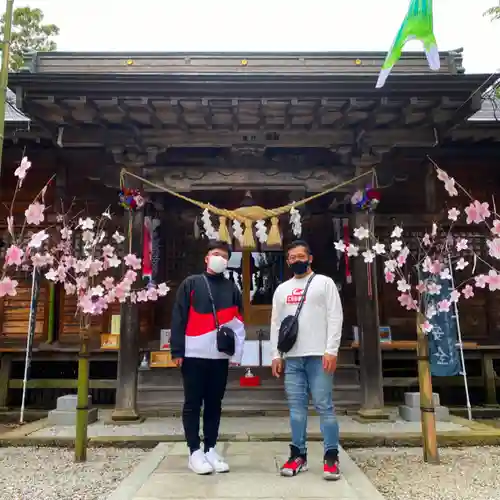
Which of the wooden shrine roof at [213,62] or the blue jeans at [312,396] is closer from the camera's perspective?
the blue jeans at [312,396]

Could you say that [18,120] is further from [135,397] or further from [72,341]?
[135,397]

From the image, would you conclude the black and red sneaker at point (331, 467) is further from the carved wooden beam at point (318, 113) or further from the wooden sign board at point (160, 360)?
the carved wooden beam at point (318, 113)

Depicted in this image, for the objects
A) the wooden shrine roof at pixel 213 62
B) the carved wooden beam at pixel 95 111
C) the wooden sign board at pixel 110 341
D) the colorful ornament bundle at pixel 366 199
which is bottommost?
the wooden sign board at pixel 110 341

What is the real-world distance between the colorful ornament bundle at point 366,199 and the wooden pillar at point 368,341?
27cm

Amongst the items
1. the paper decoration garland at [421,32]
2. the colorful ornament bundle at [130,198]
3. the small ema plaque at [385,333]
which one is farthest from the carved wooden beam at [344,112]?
the small ema plaque at [385,333]

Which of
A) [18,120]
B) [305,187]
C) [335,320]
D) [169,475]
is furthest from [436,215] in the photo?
[18,120]

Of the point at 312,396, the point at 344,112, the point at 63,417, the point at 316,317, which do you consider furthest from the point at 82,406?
the point at 344,112

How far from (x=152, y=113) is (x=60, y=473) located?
5.00 metres

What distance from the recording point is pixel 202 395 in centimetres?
474

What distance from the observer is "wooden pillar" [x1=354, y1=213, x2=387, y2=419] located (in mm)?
7832

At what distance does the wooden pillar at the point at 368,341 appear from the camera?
7.83 meters

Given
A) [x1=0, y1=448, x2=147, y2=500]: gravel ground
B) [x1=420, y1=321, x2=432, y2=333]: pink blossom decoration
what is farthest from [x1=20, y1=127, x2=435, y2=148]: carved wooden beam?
[x1=0, y1=448, x2=147, y2=500]: gravel ground

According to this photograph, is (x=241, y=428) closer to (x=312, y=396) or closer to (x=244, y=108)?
(x=312, y=396)

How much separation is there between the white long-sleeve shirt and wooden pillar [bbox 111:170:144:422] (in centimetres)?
381
